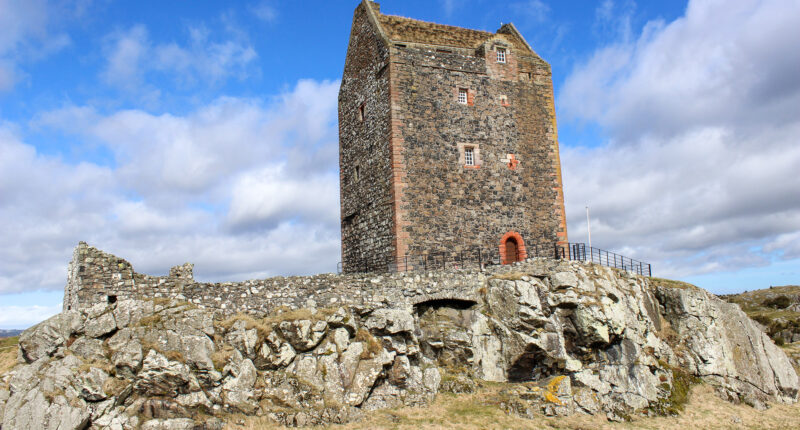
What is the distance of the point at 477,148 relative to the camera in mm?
27359

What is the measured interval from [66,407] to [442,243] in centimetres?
1583

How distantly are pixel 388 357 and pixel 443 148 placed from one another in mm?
11228

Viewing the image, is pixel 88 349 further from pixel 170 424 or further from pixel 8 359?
pixel 170 424

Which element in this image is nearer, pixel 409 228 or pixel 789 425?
pixel 789 425

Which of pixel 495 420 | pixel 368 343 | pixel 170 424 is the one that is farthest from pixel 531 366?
pixel 170 424

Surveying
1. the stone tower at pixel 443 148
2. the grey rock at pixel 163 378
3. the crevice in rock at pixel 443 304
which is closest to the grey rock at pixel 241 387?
the grey rock at pixel 163 378

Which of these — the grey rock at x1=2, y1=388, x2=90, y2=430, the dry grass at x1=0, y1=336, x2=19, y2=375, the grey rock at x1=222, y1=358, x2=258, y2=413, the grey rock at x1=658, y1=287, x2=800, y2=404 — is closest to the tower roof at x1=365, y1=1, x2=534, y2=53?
the grey rock at x1=658, y1=287, x2=800, y2=404

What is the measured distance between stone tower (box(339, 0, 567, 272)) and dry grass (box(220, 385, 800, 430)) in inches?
294

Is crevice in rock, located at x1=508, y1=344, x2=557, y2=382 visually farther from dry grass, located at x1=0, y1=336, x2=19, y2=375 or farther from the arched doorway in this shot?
dry grass, located at x1=0, y1=336, x2=19, y2=375

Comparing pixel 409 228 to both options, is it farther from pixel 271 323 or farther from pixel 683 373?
pixel 683 373

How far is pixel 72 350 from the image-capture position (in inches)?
664

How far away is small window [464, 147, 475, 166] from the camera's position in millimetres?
27078

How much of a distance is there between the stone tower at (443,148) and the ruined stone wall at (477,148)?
5 cm

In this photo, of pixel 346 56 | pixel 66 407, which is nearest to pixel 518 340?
pixel 66 407
